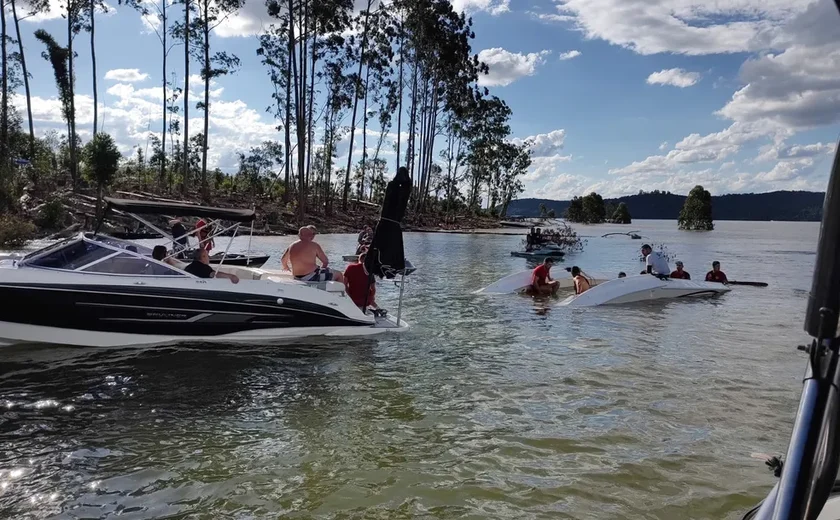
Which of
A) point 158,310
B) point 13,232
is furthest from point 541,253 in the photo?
point 158,310

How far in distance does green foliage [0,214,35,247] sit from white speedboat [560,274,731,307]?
65.2 feet

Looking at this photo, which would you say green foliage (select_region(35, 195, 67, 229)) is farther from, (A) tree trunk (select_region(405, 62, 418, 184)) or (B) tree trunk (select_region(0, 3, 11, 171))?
(A) tree trunk (select_region(405, 62, 418, 184))

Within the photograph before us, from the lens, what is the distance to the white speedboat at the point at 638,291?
49.1 ft

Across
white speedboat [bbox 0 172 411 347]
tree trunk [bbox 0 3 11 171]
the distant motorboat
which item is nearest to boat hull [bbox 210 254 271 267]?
white speedboat [bbox 0 172 411 347]

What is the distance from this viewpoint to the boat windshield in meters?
8.17

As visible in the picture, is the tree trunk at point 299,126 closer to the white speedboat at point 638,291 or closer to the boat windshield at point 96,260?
the white speedboat at point 638,291

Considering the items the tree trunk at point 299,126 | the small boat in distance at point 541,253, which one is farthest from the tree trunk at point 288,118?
the small boat in distance at point 541,253

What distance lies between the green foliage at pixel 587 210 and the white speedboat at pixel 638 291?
→ 13365 cm

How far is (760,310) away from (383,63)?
1855 inches

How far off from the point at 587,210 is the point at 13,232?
137m

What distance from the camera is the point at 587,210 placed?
5763 inches

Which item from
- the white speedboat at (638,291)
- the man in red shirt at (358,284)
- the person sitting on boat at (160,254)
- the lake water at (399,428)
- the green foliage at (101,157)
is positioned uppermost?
the green foliage at (101,157)

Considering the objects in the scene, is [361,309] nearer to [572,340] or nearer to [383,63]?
[572,340]

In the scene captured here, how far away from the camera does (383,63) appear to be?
56344mm
